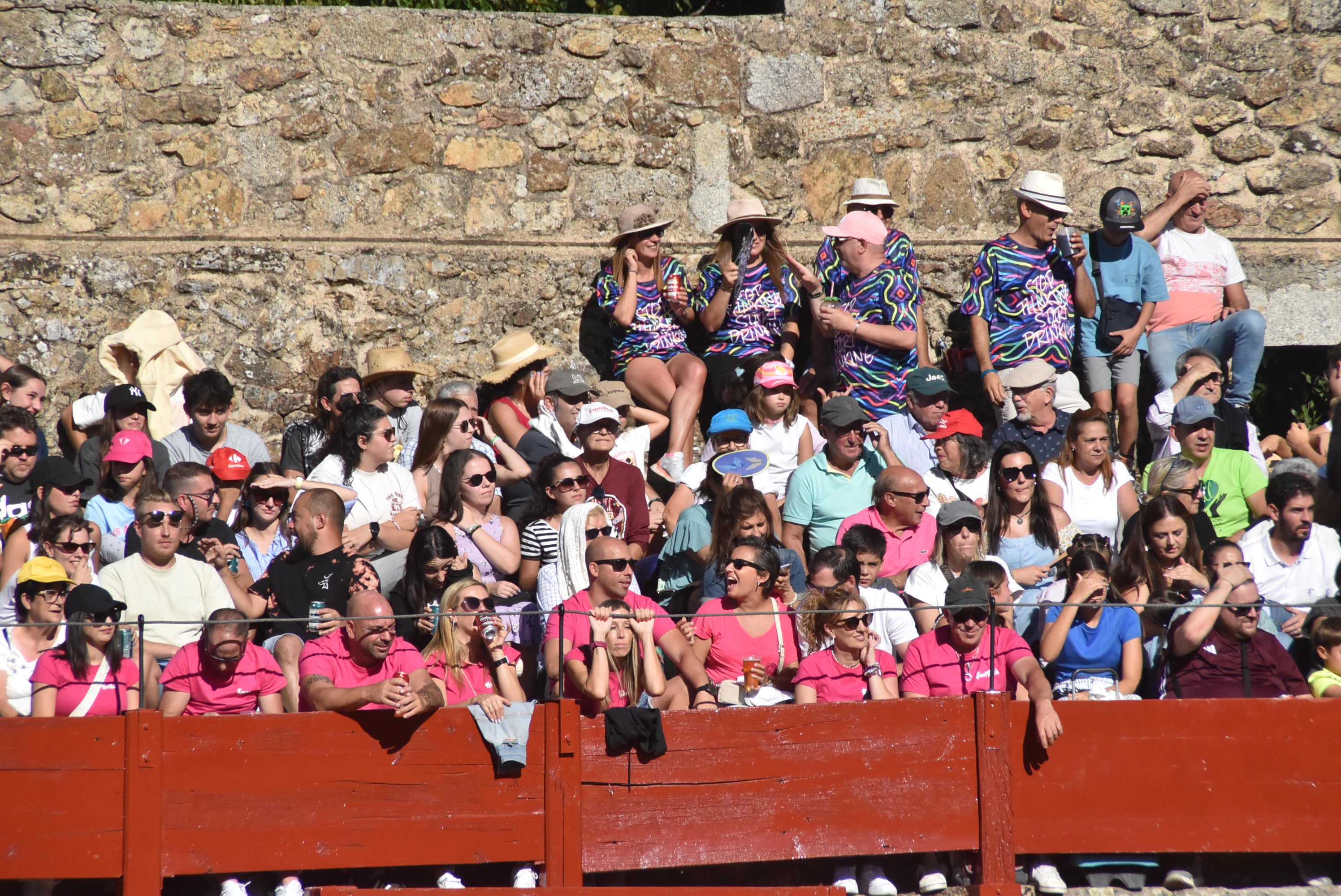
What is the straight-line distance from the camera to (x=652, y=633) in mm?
5383

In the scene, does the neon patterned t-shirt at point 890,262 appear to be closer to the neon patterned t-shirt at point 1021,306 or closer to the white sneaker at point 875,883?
the neon patterned t-shirt at point 1021,306

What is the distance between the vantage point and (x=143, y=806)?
5.00 m

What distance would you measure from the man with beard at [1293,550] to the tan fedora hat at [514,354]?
136 inches

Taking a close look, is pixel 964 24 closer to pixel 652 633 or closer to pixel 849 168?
pixel 849 168

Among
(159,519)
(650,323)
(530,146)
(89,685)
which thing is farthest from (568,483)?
(530,146)

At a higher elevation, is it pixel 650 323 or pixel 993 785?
pixel 650 323

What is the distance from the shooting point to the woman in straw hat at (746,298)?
7.79 m

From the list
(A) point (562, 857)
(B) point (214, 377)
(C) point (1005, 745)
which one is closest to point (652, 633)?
(A) point (562, 857)

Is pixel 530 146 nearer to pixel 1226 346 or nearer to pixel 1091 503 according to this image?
pixel 1091 503

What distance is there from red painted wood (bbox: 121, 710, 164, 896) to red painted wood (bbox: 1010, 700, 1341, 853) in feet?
Result: 9.52

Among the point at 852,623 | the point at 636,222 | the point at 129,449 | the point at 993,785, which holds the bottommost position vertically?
the point at 993,785

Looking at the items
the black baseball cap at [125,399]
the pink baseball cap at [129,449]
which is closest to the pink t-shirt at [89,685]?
the pink baseball cap at [129,449]

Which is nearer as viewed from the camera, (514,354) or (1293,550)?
(1293,550)

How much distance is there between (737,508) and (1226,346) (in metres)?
3.38
